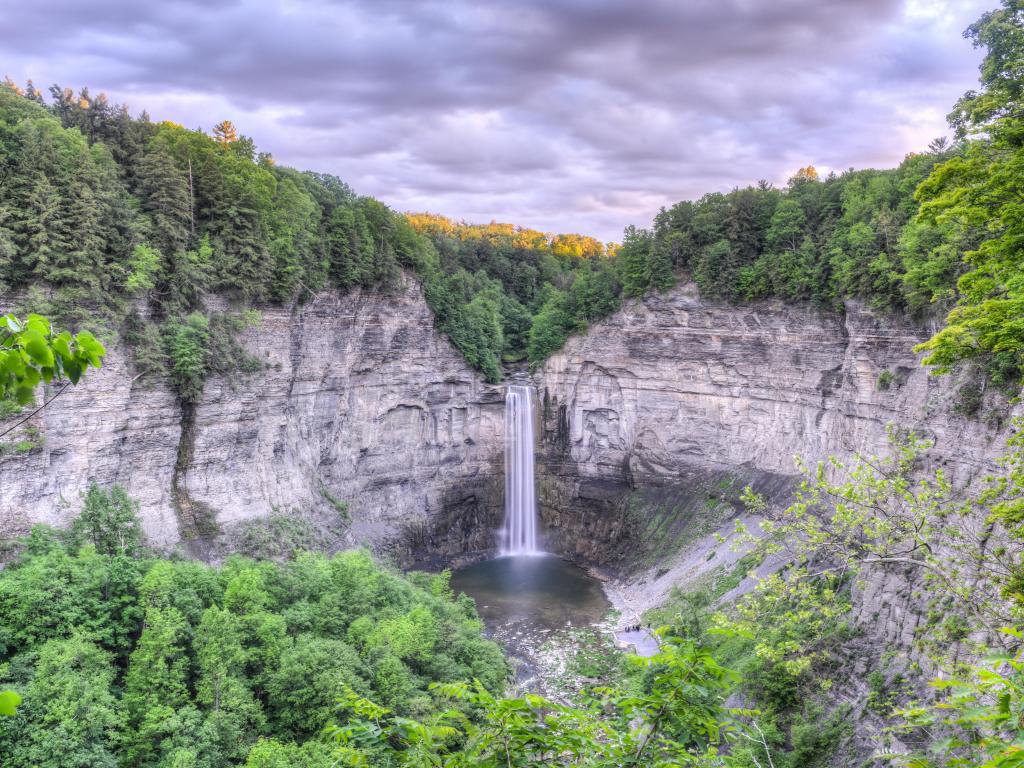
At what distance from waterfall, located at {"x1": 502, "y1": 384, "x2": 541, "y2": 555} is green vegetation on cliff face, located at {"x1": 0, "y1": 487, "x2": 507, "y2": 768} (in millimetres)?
26714

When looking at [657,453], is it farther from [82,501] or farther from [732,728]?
[732,728]

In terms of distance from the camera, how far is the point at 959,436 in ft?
77.0

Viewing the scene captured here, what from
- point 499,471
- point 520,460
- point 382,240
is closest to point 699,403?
point 520,460

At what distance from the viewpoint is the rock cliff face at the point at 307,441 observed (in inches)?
1051

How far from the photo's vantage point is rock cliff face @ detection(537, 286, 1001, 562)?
114ft

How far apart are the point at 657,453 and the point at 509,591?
15191 mm

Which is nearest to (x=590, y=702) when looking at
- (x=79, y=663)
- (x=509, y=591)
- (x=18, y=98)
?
(x=79, y=663)

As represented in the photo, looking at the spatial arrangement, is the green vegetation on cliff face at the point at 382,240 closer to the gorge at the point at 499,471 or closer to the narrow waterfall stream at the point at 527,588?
the gorge at the point at 499,471

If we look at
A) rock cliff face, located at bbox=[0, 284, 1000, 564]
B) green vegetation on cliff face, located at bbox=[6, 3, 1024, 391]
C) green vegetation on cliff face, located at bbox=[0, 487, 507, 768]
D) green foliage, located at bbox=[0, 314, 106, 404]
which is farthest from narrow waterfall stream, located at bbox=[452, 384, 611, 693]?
green foliage, located at bbox=[0, 314, 106, 404]

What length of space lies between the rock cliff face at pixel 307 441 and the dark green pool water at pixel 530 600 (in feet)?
14.5

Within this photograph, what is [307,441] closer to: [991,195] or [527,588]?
[527,588]

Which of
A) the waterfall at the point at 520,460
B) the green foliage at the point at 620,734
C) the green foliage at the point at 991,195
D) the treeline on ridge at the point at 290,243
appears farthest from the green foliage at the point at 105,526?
the waterfall at the point at 520,460

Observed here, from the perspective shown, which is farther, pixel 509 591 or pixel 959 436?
pixel 509 591

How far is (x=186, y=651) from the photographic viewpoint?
20.2m
